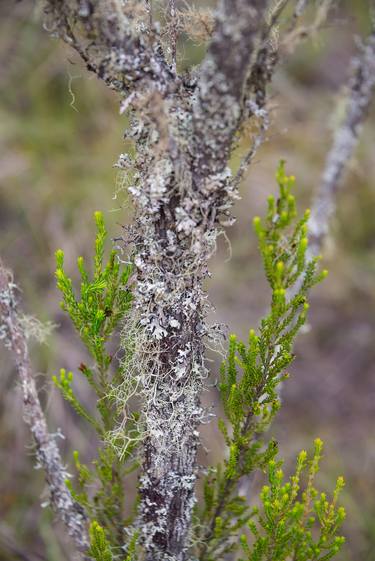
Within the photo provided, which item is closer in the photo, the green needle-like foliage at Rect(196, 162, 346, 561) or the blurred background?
the green needle-like foliage at Rect(196, 162, 346, 561)

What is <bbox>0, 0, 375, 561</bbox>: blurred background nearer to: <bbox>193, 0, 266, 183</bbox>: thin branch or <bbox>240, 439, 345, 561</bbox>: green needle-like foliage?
<bbox>240, 439, 345, 561</bbox>: green needle-like foliage

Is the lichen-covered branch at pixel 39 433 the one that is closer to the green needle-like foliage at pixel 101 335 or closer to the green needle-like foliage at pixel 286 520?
the green needle-like foliage at pixel 101 335

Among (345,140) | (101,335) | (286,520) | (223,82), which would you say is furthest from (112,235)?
(223,82)

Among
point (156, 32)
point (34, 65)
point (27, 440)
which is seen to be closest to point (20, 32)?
point (34, 65)

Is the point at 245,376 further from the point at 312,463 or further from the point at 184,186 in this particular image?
the point at 184,186

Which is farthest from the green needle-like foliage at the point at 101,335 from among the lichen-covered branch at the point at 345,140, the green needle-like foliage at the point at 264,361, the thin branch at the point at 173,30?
the lichen-covered branch at the point at 345,140

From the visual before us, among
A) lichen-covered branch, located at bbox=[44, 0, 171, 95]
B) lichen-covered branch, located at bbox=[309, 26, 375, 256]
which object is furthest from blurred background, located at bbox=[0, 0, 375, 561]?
lichen-covered branch, located at bbox=[44, 0, 171, 95]

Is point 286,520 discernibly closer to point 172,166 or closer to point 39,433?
point 39,433
